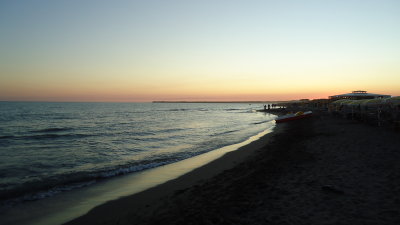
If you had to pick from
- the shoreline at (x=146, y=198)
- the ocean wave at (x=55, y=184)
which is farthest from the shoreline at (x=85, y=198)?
the ocean wave at (x=55, y=184)

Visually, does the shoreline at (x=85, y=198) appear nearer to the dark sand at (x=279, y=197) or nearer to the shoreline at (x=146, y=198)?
the shoreline at (x=146, y=198)

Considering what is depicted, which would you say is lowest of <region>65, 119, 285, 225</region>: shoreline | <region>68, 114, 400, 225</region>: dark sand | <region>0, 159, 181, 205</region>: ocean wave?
<region>0, 159, 181, 205</region>: ocean wave

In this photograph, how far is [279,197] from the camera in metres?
5.46

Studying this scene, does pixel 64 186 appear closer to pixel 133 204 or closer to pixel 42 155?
pixel 133 204

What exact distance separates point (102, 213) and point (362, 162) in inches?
327

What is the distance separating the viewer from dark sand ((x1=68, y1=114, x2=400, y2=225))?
447 cm

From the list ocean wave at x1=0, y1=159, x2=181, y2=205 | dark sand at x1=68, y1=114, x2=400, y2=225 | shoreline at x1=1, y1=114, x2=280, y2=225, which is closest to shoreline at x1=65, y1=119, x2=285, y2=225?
dark sand at x1=68, y1=114, x2=400, y2=225

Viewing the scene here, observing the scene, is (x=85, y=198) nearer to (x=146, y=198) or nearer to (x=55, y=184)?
(x=146, y=198)

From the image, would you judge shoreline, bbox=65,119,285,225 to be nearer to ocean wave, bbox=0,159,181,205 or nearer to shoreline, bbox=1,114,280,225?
shoreline, bbox=1,114,280,225

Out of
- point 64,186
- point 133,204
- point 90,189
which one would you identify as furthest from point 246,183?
point 64,186

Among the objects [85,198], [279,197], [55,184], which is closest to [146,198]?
[85,198]

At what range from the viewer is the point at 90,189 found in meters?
7.64

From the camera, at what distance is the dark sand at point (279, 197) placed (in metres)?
4.47

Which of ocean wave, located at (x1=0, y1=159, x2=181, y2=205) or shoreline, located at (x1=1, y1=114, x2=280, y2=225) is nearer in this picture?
shoreline, located at (x1=1, y1=114, x2=280, y2=225)
